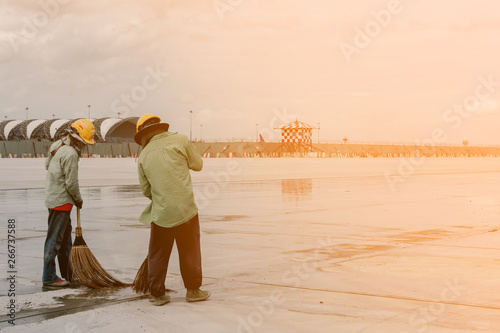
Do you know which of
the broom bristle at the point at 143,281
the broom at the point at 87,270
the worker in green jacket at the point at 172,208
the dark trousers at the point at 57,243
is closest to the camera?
the worker in green jacket at the point at 172,208

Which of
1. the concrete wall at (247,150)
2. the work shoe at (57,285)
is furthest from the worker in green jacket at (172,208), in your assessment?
the concrete wall at (247,150)

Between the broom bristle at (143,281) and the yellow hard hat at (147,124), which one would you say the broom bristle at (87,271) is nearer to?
the broom bristle at (143,281)

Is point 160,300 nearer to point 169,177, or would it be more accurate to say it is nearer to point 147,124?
point 169,177

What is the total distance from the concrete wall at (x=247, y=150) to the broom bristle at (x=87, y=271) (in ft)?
250

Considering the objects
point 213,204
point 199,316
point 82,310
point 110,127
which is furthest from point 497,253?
point 110,127

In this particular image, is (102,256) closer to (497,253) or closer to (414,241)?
(414,241)

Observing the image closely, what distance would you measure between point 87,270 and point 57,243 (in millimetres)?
650

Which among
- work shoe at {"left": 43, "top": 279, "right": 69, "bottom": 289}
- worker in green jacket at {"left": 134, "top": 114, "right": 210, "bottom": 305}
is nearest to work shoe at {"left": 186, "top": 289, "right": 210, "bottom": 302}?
worker in green jacket at {"left": 134, "top": 114, "right": 210, "bottom": 305}

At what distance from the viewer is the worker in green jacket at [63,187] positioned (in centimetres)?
715

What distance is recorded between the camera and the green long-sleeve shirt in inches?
248

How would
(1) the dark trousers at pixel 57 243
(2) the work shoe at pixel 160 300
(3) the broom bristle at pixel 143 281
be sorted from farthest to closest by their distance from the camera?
(1) the dark trousers at pixel 57 243, (3) the broom bristle at pixel 143 281, (2) the work shoe at pixel 160 300

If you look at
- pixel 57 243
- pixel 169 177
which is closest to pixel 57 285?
pixel 57 243

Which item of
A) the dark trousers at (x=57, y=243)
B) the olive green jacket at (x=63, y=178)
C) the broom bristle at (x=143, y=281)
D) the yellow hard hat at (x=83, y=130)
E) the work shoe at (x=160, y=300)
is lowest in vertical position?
the work shoe at (x=160, y=300)

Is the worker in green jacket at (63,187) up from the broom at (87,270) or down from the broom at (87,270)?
up
